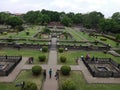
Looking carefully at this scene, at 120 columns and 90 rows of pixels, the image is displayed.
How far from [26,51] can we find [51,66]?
10.9 m

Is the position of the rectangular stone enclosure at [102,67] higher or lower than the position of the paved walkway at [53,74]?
higher

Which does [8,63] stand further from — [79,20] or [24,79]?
[79,20]

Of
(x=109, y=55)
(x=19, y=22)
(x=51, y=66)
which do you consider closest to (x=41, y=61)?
(x=51, y=66)

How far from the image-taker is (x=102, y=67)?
77.5 feet

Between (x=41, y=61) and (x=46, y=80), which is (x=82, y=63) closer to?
(x=41, y=61)

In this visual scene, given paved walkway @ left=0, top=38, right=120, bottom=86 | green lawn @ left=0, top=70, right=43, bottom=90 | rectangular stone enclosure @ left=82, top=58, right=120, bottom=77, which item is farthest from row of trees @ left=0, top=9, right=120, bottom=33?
green lawn @ left=0, top=70, right=43, bottom=90

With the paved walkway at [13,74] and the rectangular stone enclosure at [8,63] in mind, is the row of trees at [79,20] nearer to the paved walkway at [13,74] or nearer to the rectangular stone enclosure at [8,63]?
the rectangular stone enclosure at [8,63]

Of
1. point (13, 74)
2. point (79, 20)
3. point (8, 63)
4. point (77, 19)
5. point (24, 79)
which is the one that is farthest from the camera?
point (79, 20)

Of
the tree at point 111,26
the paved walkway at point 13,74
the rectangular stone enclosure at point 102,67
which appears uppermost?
the tree at point 111,26

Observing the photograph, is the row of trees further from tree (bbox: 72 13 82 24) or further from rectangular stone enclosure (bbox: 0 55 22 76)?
rectangular stone enclosure (bbox: 0 55 22 76)

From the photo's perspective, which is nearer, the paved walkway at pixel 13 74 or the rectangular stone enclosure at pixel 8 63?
the paved walkway at pixel 13 74

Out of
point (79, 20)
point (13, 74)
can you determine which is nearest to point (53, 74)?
point (13, 74)

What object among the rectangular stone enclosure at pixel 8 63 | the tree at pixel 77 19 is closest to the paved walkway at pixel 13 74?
the rectangular stone enclosure at pixel 8 63

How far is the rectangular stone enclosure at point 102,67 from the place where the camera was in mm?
20227
